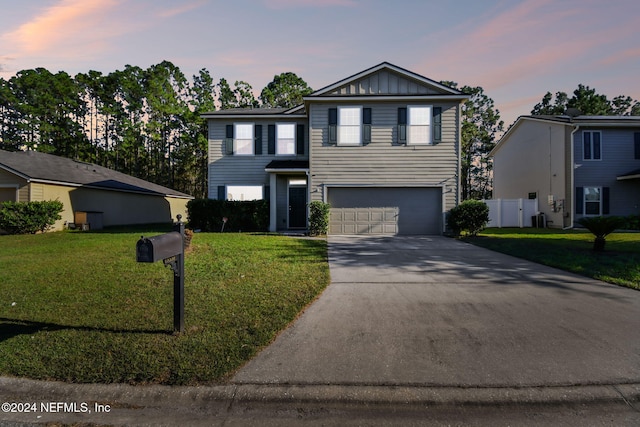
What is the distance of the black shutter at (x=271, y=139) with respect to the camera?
16.6m

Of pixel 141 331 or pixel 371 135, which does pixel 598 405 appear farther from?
pixel 371 135

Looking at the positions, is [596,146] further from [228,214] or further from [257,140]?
[228,214]

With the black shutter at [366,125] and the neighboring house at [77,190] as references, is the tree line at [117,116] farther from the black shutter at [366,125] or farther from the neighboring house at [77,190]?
the black shutter at [366,125]

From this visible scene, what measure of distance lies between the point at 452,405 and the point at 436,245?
9.20 metres

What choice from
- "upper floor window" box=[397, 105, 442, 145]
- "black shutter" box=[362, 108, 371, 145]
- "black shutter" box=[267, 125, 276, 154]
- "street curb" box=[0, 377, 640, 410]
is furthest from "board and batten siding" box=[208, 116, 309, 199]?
"street curb" box=[0, 377, 640, 410]

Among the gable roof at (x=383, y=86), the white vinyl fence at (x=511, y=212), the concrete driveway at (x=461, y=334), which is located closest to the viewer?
the concrete driveway at (x=461, y=334)

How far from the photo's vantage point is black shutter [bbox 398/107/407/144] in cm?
1459

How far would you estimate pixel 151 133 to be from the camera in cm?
3650

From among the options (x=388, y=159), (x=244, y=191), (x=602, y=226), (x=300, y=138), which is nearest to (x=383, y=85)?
(x=388, y=159)

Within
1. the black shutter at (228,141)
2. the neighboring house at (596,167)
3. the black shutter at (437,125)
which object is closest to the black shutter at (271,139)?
the black shutter at (228,141)

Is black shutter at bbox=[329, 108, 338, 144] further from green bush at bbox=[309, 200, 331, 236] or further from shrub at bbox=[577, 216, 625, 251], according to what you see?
shrub at bbox=[577, 216, 625, 251]

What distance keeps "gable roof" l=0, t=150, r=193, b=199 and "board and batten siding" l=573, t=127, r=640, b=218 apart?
2685 cm

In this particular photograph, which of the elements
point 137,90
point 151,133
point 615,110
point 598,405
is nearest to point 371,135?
point 598,405

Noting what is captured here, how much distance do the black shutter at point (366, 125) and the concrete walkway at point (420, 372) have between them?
34.2ft
